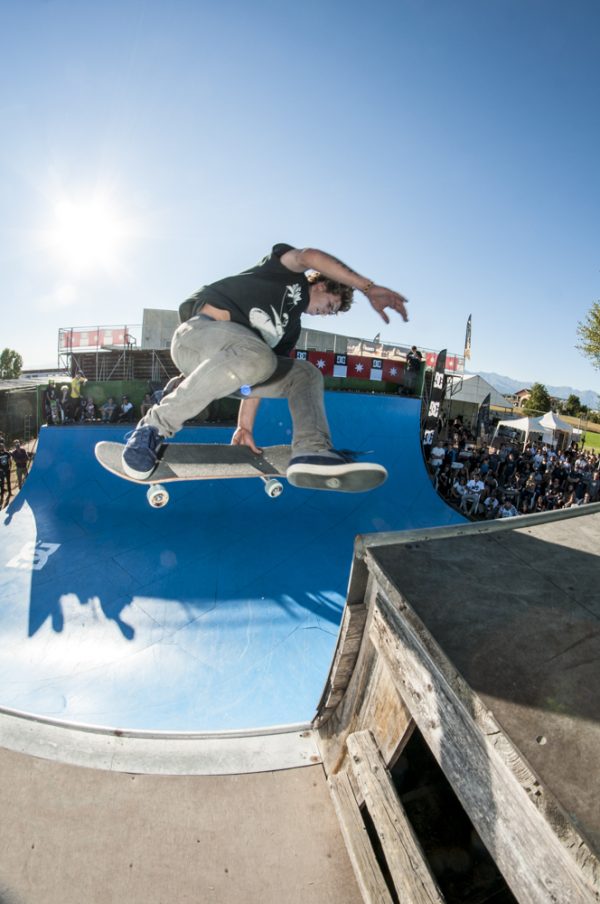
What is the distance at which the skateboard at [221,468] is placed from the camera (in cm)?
257

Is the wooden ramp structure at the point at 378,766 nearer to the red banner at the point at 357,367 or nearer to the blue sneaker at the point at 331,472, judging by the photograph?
the blue sneaker at the point at 331,472

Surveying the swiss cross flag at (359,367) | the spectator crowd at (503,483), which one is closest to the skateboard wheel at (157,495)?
the spectator crowd at (503,483)

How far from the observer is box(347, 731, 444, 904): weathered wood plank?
1411 mm

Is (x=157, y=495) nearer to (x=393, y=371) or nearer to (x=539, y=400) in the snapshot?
(x=393, y=371)

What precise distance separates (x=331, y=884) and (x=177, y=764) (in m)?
1.00

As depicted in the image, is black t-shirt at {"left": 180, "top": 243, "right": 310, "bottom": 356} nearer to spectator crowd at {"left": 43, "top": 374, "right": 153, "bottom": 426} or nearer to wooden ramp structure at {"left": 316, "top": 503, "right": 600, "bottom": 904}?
wooden ramp structure at {"left": 316, "top": 503, "right": 600, "bottom": 904}

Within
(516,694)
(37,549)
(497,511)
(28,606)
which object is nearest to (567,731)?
(516,694)

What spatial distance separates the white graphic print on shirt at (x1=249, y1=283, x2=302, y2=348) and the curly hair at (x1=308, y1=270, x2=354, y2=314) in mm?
225

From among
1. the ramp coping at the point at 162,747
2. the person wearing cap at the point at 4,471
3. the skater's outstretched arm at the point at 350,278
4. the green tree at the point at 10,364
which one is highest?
the skater's outstretched arm at the point at 350,278

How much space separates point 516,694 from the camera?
1.31 m

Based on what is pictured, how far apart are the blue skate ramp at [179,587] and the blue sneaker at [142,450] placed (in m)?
3.47

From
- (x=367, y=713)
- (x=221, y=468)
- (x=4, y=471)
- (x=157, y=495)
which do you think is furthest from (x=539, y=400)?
(x=367, y=713)

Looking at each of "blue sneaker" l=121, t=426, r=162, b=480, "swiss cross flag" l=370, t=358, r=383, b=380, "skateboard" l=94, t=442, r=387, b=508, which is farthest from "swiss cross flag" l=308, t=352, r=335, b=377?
"blue sneaker" l=121, t=426, r=162, b=480

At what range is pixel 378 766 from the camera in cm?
179
